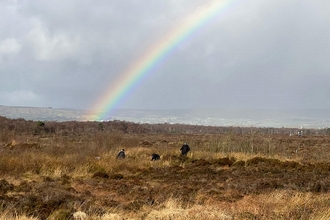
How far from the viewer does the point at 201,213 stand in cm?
775

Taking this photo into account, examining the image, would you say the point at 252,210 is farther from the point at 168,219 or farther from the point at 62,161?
the point at 62,161

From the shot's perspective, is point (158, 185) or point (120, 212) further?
point (158, 185)

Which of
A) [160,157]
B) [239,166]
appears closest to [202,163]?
[239,166]

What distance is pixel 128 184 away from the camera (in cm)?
1380

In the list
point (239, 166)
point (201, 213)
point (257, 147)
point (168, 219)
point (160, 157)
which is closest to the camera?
point (168, 219)

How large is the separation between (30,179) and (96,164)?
3.53 meters

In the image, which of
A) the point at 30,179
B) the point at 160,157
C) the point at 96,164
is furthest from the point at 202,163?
the point at 30,179

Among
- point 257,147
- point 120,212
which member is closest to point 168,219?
point 120,212

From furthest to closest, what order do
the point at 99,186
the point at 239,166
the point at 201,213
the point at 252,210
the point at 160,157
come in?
the point at 160,157 < the point at 239,166 < the point at 99,186 < the point at 252,210 < the point at 201,213

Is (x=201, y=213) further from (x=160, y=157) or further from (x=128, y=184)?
(x=160, y=157)

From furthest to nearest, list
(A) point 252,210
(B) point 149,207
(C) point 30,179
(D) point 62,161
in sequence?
(D) point 62,161 → (C) point 30,179 → (B) point 149,207 → (A) point 252,210

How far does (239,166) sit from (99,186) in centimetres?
856

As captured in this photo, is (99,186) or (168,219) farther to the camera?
(99,186)

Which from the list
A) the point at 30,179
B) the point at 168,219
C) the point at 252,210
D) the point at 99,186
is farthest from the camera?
the point at 30,179
